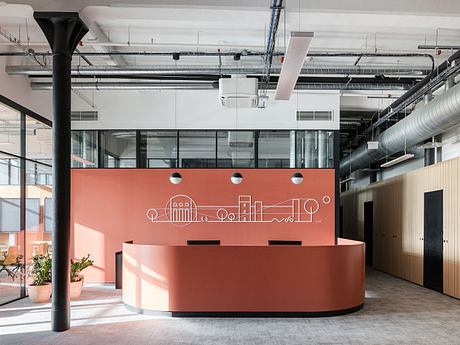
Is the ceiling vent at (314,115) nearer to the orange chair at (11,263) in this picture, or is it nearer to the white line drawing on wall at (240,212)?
the white line drawing on wall at (240,212)

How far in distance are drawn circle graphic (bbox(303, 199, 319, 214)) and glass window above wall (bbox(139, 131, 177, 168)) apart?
3.05 meters

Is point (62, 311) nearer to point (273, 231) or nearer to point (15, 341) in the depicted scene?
point (15, 341)

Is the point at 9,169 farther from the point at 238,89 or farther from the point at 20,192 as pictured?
the point at 238,89

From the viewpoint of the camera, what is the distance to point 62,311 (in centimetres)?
638

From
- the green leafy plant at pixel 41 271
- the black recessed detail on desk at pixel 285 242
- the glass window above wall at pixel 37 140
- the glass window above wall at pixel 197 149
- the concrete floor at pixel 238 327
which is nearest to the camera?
the concrete floor at pixel 238 327

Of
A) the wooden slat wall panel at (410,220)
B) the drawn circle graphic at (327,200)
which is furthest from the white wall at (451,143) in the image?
the drawn circle graphic at (327,200)

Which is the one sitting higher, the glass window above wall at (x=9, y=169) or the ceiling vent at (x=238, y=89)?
the ceiling vent at (x=238, y=89)

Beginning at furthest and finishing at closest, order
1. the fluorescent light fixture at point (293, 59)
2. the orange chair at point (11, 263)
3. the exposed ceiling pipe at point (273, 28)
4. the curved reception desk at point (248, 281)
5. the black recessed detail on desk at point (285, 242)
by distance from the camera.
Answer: the black recessed detail on desk at point (285, 242), the orange chair at point (11, 263), the curved reception desk at point (248, 281), the exposed ceiling pipe at point (273, 28), the fluorescent light fixture at point (293, 59)

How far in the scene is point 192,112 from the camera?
1106cm

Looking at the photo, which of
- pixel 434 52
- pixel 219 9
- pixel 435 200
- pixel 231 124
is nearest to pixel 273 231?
pixel 231 124

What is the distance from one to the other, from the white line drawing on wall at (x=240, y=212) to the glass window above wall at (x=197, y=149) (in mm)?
795

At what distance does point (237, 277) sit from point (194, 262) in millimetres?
667

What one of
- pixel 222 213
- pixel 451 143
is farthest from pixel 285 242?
pixel 451 143

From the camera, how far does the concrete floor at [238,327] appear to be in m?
5.96
